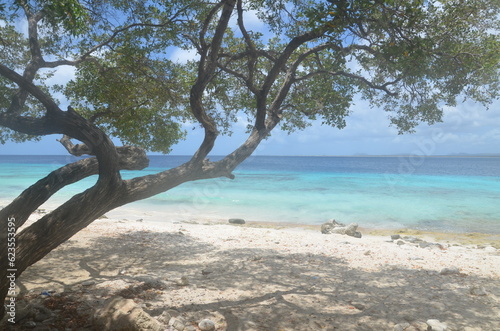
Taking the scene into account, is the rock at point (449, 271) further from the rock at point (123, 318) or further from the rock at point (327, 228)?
the rock at point (327, 228)

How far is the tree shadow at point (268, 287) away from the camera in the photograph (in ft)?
15.4

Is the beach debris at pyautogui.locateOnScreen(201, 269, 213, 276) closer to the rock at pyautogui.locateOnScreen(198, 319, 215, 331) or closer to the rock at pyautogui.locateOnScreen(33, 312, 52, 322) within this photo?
the rock at pyautogui.locateOnScreen(198, 319, 215, 331)

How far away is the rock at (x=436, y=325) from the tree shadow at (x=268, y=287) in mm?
227

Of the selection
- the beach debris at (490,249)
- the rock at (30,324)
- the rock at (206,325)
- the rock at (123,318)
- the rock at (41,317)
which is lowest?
the beach debris at (490,249)

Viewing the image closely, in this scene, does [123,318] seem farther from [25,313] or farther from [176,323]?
[25,313]

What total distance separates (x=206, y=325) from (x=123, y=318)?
1.05 meters

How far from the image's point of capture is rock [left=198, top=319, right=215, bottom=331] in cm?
420

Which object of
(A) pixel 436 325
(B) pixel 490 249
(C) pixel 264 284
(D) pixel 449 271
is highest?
(A) pixel 436 325

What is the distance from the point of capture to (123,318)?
12.0ft

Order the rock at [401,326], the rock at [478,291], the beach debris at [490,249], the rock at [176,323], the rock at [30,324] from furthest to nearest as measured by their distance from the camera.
→ the beach debris at [490,249], the rock at [478,291], the rock at [401,326], the rock at [176,323], the rock at [30,324]

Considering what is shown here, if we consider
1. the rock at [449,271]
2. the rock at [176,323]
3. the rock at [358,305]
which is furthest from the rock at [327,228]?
the rock at [176,323]

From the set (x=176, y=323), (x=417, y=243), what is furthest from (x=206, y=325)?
(x=417, y=243)

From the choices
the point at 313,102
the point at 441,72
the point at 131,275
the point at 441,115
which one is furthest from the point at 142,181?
the point at 441,115

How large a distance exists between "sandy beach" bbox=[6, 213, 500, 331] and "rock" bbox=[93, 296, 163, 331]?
193 millimetres
